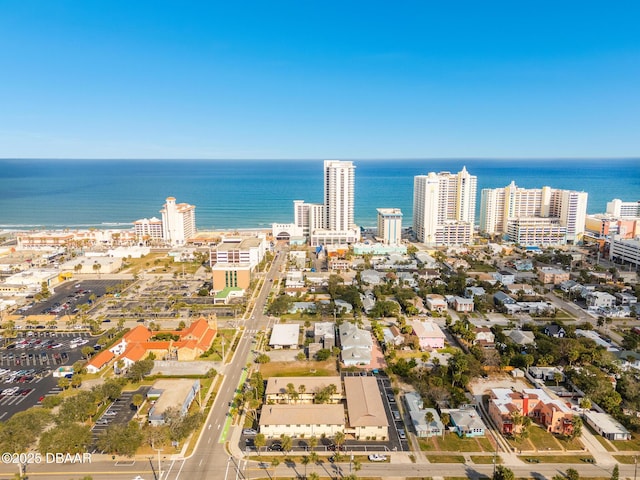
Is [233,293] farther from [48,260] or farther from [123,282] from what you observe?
[48,260]

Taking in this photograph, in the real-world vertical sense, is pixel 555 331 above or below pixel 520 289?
below

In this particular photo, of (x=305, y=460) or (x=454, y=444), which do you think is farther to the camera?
(x=454, y=444)

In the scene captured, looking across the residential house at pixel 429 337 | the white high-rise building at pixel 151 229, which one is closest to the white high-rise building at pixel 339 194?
the white high-rise building at pixel 151 229

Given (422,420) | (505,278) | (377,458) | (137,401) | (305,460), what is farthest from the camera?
(505,278)

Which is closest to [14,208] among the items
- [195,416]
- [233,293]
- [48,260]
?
[48,260]

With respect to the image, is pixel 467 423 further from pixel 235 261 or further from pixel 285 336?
pixel 235 261

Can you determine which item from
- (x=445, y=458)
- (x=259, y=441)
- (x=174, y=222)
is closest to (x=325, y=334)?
(x=259, y=441)
